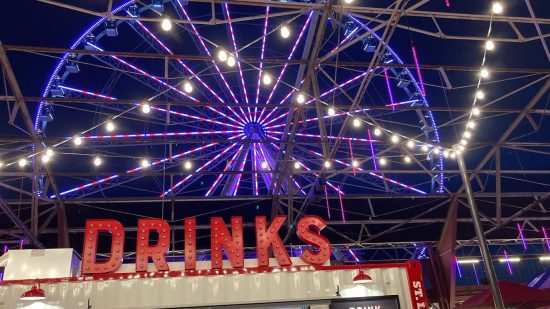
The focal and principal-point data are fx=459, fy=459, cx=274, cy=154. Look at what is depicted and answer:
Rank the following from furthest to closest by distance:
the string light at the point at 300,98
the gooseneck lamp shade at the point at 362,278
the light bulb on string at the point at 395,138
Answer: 1. the light bulb on string at the point at 395,138
2. the string light at the point at 300,98
3. the gooseneck lamp shade at the point at 362,278

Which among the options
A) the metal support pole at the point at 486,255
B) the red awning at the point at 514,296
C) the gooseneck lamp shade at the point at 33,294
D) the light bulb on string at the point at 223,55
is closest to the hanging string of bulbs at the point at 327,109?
the light bulb on string at the point at 223,55

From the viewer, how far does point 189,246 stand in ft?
28.6

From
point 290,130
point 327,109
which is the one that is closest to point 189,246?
point 327,109

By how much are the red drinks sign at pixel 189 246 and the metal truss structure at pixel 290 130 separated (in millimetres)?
4330

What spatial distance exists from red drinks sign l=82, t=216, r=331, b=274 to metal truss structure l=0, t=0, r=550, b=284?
4.33 m

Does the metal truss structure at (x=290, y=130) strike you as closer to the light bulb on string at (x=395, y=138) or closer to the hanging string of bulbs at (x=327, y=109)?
the hanging string of bulbs at (x=327, y=109)

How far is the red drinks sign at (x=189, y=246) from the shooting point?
8320 mm

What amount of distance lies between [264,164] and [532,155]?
10858 mm

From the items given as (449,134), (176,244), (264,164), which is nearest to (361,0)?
(264,164)

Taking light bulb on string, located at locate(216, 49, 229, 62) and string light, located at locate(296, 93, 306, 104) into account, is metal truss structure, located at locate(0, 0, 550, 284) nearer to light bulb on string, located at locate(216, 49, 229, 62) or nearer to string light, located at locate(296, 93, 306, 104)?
string light, located at locate(296, 93, 306, 104)

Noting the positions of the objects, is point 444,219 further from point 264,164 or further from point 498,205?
point 264,164

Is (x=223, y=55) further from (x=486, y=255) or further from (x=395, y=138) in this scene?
(x=486, y=255)

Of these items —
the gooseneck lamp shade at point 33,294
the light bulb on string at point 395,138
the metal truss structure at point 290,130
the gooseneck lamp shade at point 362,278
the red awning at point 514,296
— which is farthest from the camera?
the metal truss structure at point 290,130

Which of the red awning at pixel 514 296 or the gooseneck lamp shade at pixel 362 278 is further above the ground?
the gooseneck lamp shade at pixel 362 278
